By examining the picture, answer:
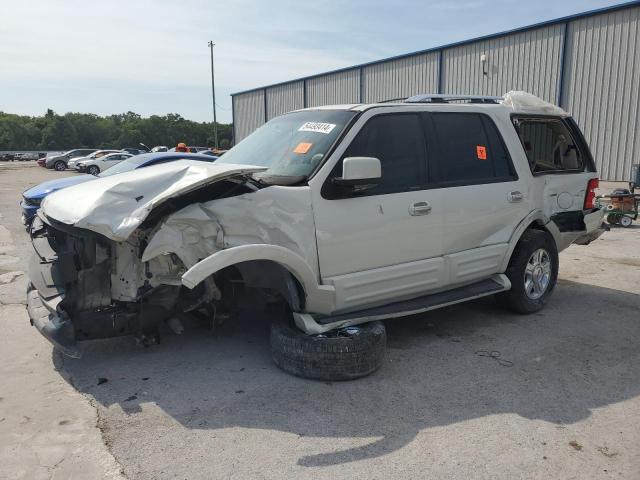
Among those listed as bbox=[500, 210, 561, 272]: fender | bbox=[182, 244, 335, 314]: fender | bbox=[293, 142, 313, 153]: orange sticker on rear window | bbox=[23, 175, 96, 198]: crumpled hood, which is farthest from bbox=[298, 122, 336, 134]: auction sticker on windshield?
bbox=[23, 175, 96, 198]: crumpled hood

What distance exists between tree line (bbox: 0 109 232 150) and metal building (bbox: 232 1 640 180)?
54.7 meters

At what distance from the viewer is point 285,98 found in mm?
31953

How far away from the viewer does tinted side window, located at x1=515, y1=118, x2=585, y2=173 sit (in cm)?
584

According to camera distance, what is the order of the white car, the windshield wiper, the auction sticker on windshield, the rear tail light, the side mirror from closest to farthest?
the side mirror → the windshield wiper → the auction sticker on windshield → the rear tail light → the white car

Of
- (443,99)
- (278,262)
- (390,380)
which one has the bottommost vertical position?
(390,380)

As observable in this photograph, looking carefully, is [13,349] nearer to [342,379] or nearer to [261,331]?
[261,331]

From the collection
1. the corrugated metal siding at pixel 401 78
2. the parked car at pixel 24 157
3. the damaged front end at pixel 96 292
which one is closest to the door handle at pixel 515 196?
the damaged front end at pixel 96 292

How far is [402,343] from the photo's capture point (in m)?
4.74

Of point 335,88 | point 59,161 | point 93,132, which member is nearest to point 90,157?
point 59,161

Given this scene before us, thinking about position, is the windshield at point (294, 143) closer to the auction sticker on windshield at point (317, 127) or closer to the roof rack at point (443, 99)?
the auction sticker on windshield at point (317, 127)

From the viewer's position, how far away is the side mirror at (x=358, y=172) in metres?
3.84

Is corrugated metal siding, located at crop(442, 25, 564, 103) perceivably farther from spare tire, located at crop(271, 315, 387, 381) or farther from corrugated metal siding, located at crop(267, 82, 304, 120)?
spare tire, located at crop(271, 315, 387, 381)

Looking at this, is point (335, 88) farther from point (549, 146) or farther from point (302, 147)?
point (302, 147)

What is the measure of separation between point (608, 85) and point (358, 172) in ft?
51.8
